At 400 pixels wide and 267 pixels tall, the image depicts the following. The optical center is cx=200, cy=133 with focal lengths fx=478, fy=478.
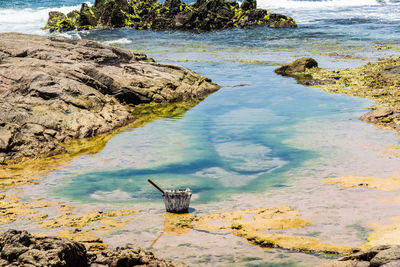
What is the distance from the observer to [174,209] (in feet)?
22.2

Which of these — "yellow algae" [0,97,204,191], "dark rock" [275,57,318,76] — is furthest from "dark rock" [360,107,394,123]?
"dark rock" [275,57,318,76]

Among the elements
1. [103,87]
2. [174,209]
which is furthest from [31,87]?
[174,209]

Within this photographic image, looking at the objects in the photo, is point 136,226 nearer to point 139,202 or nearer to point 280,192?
point 139,202

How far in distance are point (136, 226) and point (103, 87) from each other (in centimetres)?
848

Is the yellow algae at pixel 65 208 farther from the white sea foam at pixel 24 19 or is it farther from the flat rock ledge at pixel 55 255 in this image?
the white sea foam at pixel 24 19

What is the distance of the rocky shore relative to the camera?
11805 millimetres

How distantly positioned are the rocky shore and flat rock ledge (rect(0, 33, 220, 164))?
3937mm

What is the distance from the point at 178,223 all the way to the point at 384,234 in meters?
2.59

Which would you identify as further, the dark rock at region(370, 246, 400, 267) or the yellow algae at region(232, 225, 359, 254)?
the yellow algae at region(232, 225, 359, 254)

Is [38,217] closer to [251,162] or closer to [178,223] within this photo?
[178,223]

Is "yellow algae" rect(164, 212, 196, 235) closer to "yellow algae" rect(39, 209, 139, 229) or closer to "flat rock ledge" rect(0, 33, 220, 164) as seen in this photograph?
"yellow algae" rect(39, 209, 139, 229)

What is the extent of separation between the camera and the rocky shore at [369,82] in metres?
11.8

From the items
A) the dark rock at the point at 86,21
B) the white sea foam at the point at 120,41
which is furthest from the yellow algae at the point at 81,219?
the dark rock at the point at 86,21

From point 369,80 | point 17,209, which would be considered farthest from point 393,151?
point 369,80
